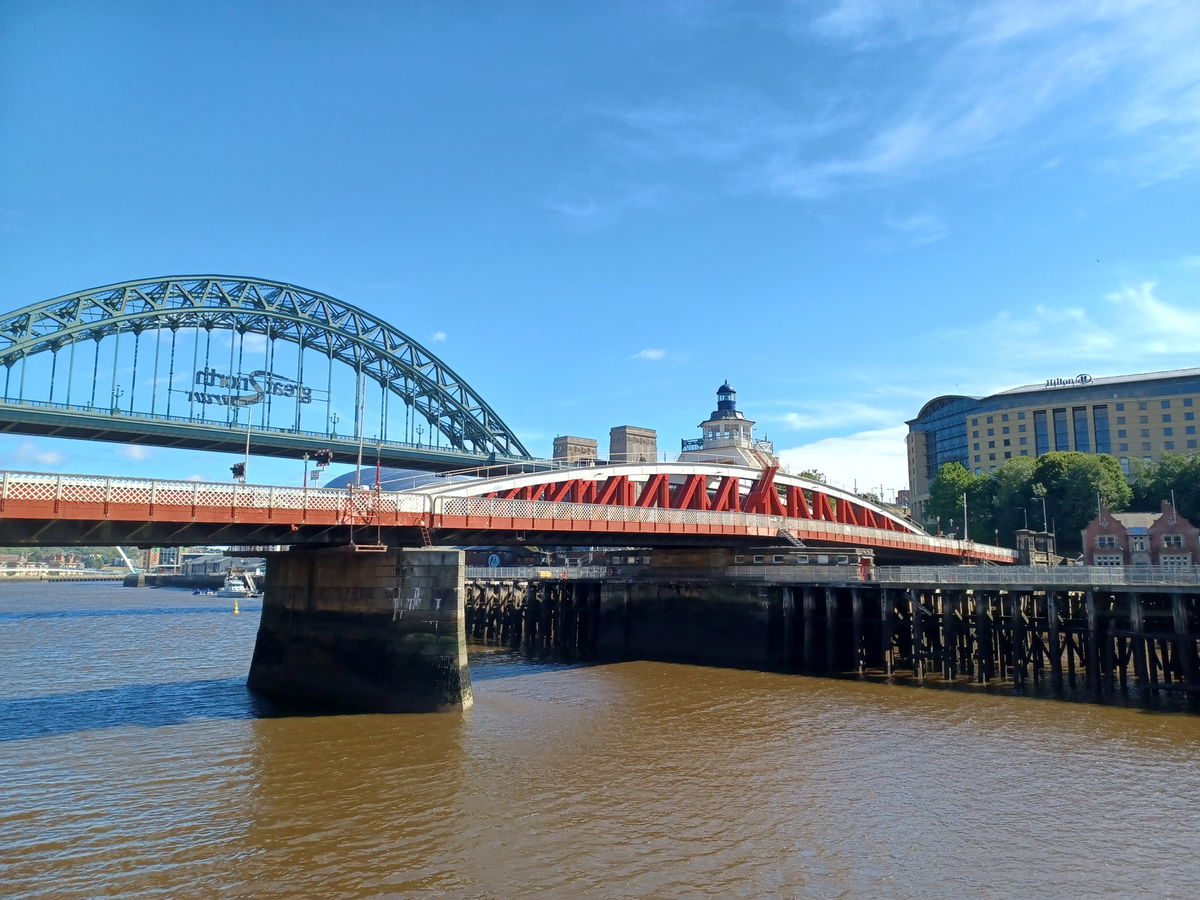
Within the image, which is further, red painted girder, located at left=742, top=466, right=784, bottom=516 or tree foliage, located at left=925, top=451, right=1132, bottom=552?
tree foliage, located at left=925, top=451, right=1132, bottom=552

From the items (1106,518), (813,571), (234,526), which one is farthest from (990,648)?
(1106,518)

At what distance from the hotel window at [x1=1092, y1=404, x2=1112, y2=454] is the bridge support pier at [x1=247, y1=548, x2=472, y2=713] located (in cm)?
15453

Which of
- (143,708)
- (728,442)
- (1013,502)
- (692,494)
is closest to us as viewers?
(143,708)

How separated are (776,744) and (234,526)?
67.1 ft

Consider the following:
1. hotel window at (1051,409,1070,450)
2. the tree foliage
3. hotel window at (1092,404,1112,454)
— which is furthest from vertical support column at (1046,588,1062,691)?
hotel window at (1051,409,1070,450)

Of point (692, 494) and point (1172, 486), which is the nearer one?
point (692, 494)

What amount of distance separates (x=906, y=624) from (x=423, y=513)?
26719 mm

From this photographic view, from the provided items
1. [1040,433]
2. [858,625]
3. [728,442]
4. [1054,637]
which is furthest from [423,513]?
[1040,433]

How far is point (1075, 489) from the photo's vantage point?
114312 mm

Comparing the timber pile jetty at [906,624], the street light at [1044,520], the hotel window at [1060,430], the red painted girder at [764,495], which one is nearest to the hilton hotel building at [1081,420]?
the hotel window at [1060,430]

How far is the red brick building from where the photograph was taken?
3531 inches

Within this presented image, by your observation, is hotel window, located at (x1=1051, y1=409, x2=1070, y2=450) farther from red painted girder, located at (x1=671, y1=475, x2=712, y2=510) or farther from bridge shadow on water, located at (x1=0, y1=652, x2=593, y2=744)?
bridge shadow on water, located at (x1=0, y1=652, x2=593, y2=744)

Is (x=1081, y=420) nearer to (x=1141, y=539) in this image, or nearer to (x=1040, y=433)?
(x=1040, y=433)

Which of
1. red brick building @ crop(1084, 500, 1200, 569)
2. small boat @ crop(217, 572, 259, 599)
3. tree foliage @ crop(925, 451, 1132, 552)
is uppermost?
tree foliage @ crop(925, 451, 1132, 552)
